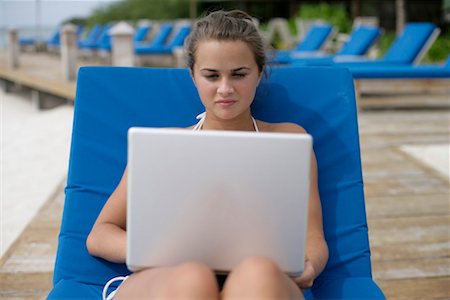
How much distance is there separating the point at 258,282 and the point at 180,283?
17cm

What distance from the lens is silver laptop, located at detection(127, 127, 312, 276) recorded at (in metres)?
1.32

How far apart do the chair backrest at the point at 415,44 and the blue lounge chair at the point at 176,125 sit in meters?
6.09

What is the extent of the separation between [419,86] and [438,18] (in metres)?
10.7

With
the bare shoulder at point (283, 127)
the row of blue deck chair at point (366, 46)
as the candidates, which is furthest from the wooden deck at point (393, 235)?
the row of blue deck chair at point (366, 46)

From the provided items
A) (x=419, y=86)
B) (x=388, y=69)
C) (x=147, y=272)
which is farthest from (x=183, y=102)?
(x=419, y=86)

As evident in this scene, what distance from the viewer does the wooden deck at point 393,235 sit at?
265 cm

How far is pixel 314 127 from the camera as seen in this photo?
2.26 m

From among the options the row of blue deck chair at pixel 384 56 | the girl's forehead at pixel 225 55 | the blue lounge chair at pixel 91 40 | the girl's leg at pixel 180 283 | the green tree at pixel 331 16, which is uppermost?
the girl's forehead at pixel 225 55

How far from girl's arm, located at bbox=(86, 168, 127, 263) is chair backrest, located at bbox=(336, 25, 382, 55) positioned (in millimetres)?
7506

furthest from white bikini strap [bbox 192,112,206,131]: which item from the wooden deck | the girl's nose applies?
the wooden deck

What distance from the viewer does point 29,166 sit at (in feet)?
16.7

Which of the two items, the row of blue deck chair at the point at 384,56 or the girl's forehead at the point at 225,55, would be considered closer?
the girl's forehead at the point at 225,55

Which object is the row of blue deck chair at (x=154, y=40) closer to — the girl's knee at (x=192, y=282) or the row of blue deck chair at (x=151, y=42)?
the row of blue deck chair at (x=151, y=42)

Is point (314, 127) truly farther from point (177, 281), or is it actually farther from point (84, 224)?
point (177, 281)
